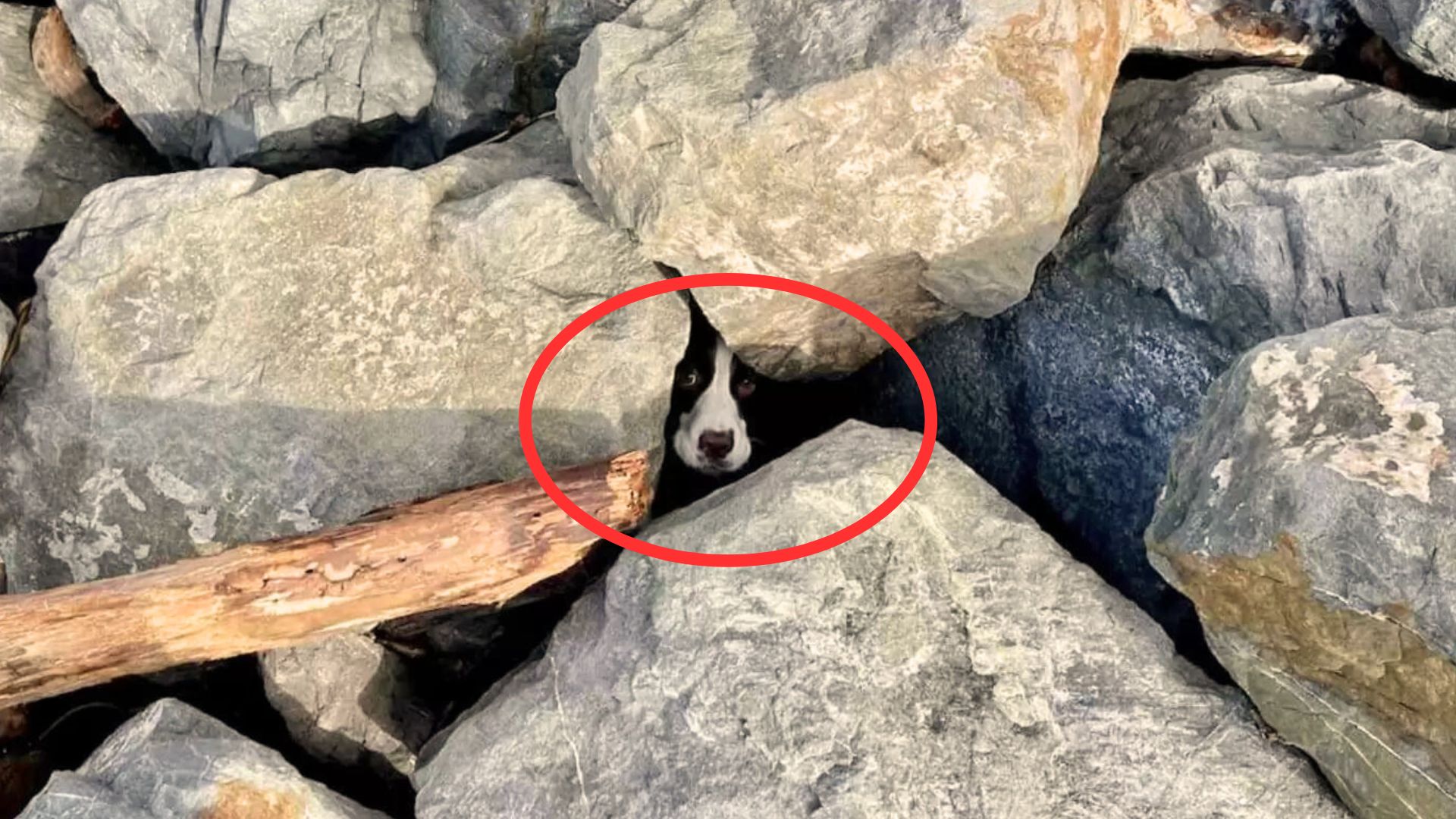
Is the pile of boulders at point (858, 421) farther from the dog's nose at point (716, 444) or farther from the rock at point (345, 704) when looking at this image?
the dog's nose at point (716, 444)

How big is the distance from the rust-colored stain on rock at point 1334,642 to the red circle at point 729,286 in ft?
2.79

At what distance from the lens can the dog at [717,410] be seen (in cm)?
495

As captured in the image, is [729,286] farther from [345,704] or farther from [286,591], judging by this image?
[345,704]

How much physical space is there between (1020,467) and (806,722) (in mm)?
1493

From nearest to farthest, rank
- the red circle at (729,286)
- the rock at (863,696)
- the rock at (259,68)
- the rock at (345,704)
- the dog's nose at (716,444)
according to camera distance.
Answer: the rock at (863,696) → the red circle at (729,286) → the rock at (345,704) → the rock at (259,68) → the dog's nose at (716,444)

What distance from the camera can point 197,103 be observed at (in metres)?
4.92

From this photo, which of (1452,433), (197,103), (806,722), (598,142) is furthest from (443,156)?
(1452,433)

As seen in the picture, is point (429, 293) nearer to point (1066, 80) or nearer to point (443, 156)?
point (443, 156)

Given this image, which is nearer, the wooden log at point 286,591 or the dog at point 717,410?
the wooden log at point 286,591

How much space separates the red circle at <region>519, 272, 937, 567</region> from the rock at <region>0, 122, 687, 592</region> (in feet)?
0.14

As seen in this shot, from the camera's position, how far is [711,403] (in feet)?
16.4

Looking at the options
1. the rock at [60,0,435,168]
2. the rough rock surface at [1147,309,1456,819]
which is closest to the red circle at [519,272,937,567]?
the rough rock surface at [1147,309,1456,819]

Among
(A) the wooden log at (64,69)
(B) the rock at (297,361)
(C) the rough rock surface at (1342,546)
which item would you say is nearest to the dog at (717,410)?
(B) the rock at (297,361)

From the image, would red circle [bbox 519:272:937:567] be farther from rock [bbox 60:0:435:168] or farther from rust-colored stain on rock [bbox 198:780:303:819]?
rock [bbox 60:0:435:168]
